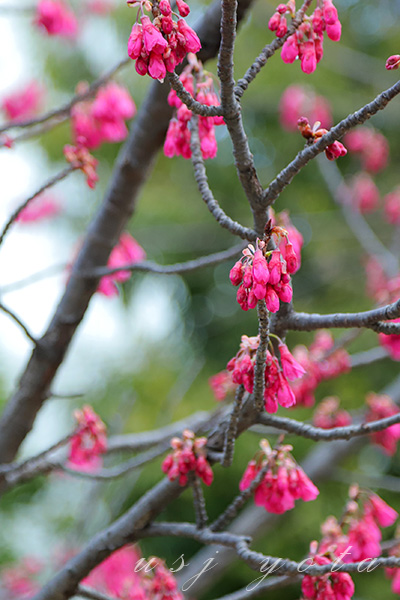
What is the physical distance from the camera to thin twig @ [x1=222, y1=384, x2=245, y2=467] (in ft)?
3.38

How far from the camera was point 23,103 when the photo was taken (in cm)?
287

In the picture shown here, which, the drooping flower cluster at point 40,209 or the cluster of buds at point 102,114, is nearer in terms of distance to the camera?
the cluster of buds at point 102,114

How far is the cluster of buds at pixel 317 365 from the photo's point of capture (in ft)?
5.85

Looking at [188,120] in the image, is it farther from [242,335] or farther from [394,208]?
[394,208]

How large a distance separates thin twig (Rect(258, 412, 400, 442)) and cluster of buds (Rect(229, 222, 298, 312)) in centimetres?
36

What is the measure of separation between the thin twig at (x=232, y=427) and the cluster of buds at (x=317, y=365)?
70cm

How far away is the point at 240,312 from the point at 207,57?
2.66 meters

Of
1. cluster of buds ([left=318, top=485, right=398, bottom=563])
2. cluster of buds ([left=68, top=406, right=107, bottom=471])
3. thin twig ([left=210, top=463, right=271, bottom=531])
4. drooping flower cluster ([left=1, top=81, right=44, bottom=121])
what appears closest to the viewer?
thin twig ([left=210, top=463, right=271, bottom=531])

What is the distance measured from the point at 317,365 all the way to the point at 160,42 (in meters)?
1.31

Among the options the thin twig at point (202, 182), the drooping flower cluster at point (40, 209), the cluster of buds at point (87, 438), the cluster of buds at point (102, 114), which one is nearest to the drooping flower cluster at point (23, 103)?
the drooping flower cluster at point (40, 209)

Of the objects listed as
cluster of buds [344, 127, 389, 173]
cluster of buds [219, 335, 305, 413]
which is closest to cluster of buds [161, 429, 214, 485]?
cluster of buds [219, 335, 305, 413]

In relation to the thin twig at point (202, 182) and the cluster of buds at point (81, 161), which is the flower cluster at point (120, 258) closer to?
the cluster of buds at point (81, 161)

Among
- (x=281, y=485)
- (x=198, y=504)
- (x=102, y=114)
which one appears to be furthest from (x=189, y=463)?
(x=102, y=114)

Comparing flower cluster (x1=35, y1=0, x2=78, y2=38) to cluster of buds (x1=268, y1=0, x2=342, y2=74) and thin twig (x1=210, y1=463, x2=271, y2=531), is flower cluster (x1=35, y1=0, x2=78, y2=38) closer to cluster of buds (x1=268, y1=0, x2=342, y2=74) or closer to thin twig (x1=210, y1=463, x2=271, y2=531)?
cluster of buds (x1=268, y1=0, x2=342, y2=74)
